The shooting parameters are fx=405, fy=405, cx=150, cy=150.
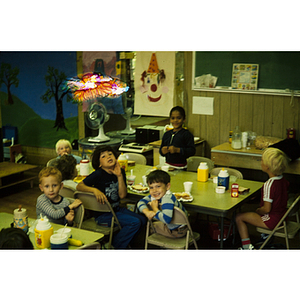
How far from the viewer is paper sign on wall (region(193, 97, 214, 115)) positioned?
620cm

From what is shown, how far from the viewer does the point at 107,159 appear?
3.62m

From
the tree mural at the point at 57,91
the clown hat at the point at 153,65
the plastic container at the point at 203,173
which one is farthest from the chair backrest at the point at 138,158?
the tree mural at the point at 57,91

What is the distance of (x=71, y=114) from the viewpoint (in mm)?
7320

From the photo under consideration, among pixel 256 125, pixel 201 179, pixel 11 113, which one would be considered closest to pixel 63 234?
pixel 201 179

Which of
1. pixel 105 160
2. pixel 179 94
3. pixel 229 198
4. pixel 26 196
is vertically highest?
pixel 179 94

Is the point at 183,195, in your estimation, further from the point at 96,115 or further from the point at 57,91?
the point at 57,91

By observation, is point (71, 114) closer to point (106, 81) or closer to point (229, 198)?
point (106, 81)

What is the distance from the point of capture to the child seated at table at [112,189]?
11.5 feet

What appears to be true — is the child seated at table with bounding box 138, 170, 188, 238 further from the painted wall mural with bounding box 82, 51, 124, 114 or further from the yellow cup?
the painted wall mural with bounding box 82, 51, 124, 114

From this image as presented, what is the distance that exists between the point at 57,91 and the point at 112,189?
4199mm

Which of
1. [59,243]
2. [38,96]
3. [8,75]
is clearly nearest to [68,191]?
[59,243]

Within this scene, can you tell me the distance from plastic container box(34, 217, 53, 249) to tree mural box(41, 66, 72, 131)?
194 inches

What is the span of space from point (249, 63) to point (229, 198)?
9.49ft

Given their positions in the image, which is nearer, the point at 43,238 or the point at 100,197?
the point at 43,238
